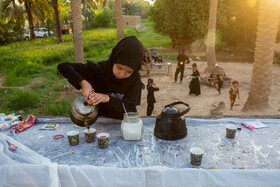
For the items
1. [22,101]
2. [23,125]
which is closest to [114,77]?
[23,125]

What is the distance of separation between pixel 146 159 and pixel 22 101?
568cm

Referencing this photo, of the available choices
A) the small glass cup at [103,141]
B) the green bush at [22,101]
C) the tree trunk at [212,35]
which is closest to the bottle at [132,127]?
the small glass cup at [103,141]

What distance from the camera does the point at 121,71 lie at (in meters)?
2.04

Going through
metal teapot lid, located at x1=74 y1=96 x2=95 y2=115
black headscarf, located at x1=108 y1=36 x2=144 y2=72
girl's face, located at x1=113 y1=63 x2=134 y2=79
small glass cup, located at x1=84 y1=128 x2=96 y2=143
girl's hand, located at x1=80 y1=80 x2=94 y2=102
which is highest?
black headscarf, located at x1=108 y1=36 x2=144 y2=72

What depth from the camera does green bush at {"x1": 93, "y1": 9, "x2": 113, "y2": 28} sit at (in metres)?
38.8

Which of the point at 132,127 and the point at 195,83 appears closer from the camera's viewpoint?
the point at 132,127

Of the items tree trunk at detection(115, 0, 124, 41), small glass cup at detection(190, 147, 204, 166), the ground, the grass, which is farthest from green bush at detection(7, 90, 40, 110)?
small glass cup at detection(190, 147, 204, 166)

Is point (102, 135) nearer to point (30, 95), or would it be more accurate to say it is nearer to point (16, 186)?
point (16, 186)

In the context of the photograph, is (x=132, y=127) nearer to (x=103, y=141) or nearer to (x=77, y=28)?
(x=103, y=141)

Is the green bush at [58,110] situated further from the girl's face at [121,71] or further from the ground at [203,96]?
the girl's face at [121,71]

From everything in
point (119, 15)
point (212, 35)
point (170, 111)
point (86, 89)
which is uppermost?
point (119, 15)

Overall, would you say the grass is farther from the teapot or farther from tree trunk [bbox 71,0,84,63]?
the teapot

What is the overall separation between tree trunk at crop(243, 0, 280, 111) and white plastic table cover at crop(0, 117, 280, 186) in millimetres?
3439

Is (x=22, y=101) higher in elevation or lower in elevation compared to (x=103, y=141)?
lower
